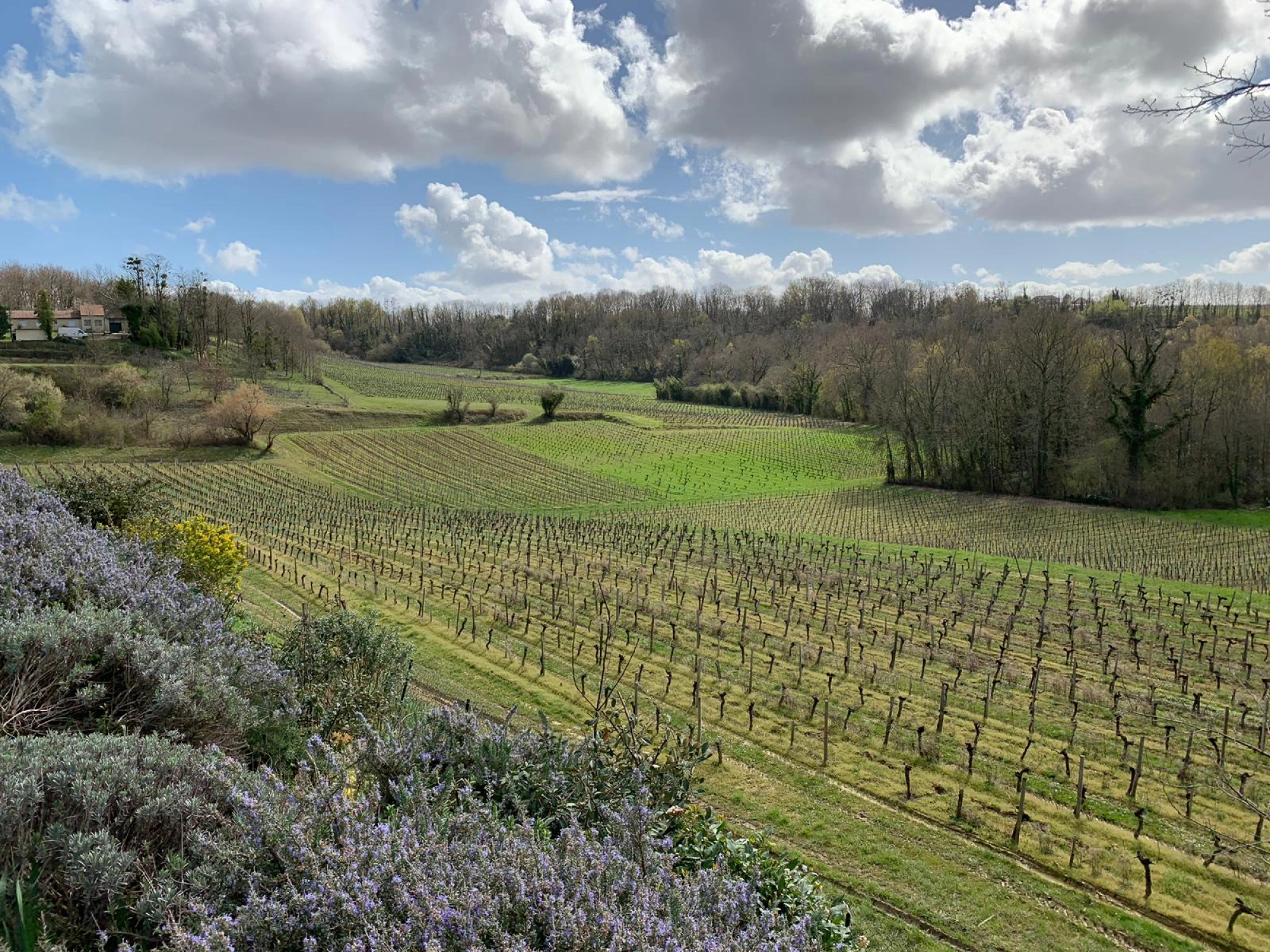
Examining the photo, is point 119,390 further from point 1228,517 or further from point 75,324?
point 1228,517

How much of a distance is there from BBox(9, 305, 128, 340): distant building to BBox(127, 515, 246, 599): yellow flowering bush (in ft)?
284

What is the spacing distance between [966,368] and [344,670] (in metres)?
53.7

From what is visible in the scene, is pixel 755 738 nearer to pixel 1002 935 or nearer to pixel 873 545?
pixel 1002 935

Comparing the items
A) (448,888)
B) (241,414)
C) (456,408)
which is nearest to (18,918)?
(448,888)

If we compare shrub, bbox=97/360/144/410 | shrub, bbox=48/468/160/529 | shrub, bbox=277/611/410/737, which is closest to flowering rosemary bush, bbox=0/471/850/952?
shrub, bbox=277/611/410/737

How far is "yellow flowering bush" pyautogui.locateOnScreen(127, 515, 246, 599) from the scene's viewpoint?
12.7 meters

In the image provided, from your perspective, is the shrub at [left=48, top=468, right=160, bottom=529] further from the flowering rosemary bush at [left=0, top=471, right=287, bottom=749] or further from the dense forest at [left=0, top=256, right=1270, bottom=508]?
the dense forest at [left=0, top=256, right=1270, bottom=508]

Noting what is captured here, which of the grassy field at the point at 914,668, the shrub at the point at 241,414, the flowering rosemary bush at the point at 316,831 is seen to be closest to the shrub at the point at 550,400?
the shrub at the point at 241,414

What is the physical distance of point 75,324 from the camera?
276 ft

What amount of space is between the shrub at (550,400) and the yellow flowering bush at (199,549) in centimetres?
6238

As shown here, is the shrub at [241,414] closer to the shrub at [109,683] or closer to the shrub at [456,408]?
the shrub at [456,408]

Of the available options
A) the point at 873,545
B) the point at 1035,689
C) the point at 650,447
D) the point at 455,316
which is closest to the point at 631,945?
the point at 1035,689

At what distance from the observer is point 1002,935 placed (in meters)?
7.11

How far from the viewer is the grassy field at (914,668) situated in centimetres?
805
